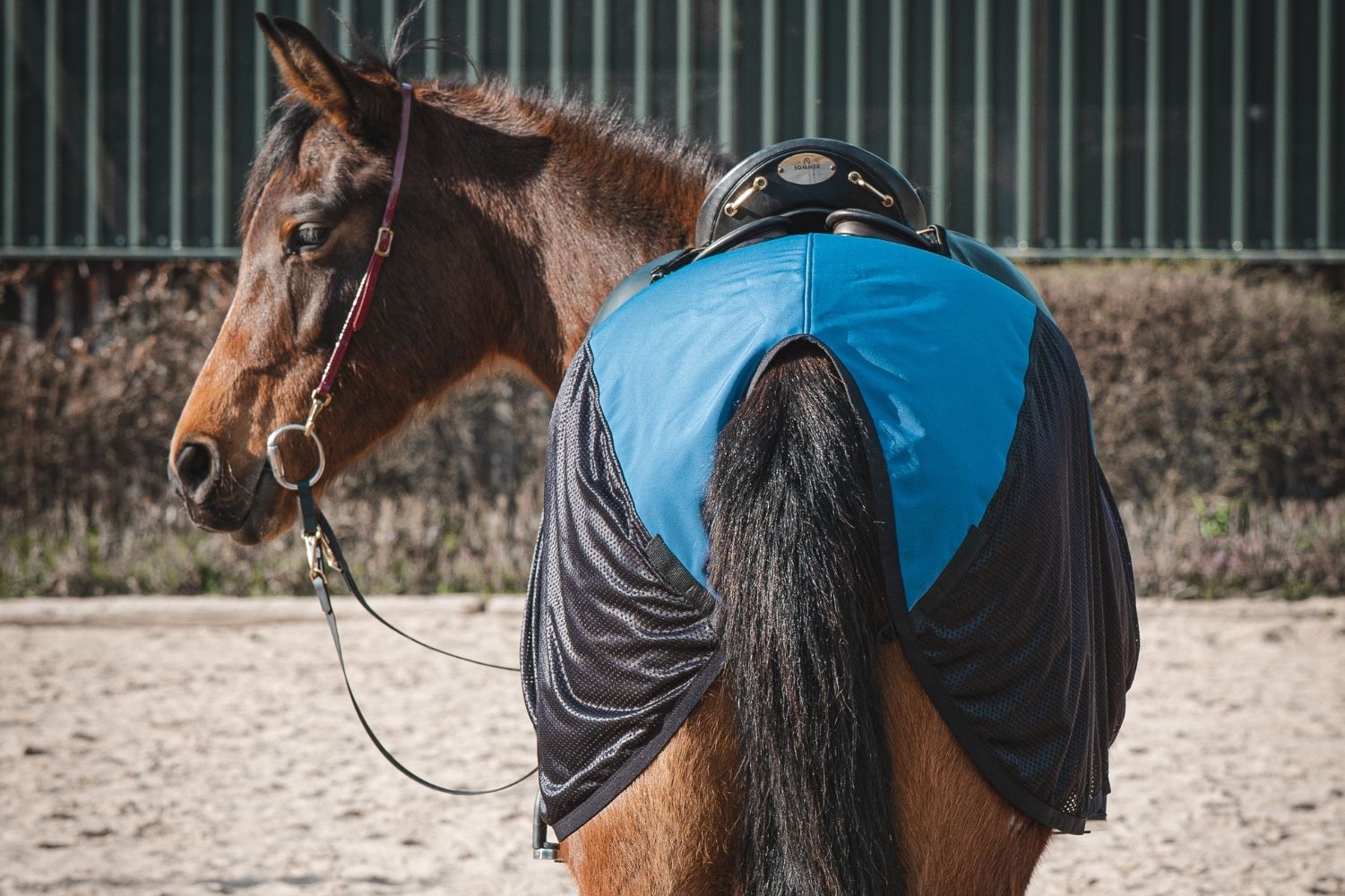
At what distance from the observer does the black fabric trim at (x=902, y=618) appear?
1.33 m

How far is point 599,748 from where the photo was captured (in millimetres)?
1454

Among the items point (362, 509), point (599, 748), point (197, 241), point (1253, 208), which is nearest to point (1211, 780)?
point (599, 748)

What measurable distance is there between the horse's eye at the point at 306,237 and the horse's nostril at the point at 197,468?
16.6 inches

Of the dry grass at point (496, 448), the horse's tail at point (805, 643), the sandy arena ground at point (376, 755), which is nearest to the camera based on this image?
the horse's tail at point (805, 643)

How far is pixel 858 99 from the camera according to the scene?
8.60 m

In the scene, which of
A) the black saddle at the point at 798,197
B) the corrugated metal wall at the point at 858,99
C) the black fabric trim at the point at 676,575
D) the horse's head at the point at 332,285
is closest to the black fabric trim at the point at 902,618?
the black fabric trim at the point at 676,575

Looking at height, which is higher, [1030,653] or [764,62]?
[764,62]

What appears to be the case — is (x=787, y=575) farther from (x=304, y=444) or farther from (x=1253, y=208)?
(x=1253, y=208)

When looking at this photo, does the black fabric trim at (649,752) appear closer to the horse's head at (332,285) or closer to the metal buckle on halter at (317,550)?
A: the metal buckle on halter at (317,550)

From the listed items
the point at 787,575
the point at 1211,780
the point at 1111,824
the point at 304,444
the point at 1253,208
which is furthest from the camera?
the point at 1253,208

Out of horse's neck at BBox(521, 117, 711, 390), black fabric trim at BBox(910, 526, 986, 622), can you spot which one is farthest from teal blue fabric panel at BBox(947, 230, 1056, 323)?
black fabric trim at BBox(910, 526, 986, 622)

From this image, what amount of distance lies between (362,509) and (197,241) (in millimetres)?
3073

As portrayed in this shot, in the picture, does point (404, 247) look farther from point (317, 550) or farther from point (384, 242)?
point (317, 550)

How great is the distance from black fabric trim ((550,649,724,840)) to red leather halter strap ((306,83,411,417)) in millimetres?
1135
